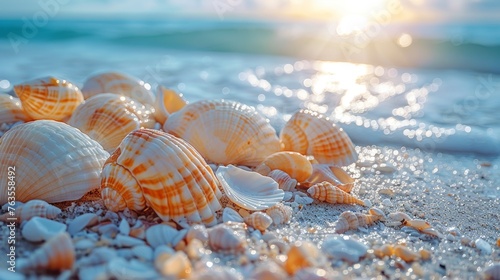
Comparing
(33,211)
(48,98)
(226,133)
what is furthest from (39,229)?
(48,98)

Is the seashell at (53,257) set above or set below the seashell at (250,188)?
below

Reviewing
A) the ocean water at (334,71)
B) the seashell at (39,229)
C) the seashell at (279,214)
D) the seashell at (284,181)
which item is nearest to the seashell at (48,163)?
the seashell at (39,229)

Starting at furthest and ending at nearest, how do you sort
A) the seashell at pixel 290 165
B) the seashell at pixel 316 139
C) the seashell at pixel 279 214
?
the seashell at pixel 316 139 → the seashell at pixel 290 165 → the seashell at pixel 279 214

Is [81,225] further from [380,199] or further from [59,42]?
[59,42]

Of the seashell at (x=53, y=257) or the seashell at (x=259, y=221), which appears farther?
the seashell at (x=259, y=221)

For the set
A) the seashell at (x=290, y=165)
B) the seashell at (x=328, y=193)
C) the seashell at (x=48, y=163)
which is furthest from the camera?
the seashell at (x=290, y=165)

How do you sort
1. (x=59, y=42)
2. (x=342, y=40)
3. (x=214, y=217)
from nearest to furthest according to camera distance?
(x=214, y=217) < (x=342, y=40) < (x=59, y=42)

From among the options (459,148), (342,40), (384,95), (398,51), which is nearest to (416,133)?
(459,148)

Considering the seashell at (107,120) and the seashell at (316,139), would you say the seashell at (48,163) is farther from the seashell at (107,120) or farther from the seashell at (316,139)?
the seashell at (316,139)

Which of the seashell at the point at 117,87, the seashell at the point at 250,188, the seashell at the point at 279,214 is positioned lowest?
the seashell at the point at 279,214
